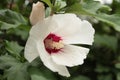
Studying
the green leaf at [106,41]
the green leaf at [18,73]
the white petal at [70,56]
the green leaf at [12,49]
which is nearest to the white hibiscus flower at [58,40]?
the white petal at [70,56]

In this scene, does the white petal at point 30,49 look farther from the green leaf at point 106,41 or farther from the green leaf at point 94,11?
the green leaf at point 106,41

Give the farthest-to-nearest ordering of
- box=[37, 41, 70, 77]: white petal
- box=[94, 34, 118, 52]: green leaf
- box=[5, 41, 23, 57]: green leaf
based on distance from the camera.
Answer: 1. box=[94, 34, 118, 52]: green leaf
2. box=[5, 41, 23, 57]: green leaf
3. box=[37, 41, 70, 77]: white petal

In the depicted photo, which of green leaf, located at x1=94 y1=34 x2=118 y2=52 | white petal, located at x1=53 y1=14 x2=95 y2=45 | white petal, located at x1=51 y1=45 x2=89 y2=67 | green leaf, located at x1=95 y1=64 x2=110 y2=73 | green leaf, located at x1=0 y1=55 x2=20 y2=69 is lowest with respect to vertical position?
green leaf, located at x1=95 y1=64 x2=110 y2=73

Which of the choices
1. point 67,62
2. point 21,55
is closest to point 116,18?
point 67,62

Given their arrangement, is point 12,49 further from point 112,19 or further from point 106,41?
point 106,41

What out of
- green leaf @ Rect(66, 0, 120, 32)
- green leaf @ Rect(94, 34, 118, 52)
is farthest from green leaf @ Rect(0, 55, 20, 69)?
green leaf @ Rect(94, 34, 118, 52)

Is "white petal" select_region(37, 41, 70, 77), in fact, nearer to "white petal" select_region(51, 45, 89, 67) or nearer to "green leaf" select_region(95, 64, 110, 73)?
"white petal" select_region(51, 45, 89, 67)

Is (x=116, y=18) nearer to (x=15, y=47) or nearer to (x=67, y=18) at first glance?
(x=67, y=18)
